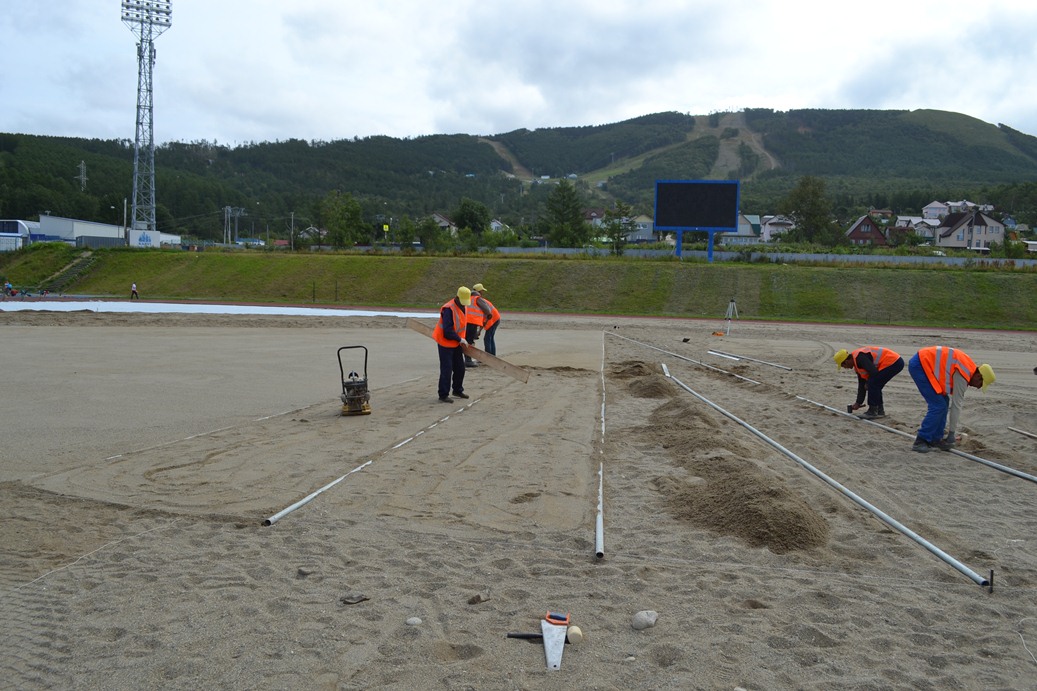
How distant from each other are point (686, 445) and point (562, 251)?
182 ft

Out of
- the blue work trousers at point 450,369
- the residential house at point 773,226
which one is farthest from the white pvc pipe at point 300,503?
the residential house at point 773,226

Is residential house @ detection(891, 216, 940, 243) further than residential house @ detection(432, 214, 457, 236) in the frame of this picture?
Yes

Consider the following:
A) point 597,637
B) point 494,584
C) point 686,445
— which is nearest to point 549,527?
point 494,584

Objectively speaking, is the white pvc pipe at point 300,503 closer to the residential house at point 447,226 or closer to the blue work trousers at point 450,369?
the blue work trousers at point 450,369

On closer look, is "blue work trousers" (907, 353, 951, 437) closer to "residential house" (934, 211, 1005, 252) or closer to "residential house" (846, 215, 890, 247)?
"residential house" (846, 215, 890, 247)

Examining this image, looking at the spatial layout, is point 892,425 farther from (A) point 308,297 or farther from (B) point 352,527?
(A) point 308,297

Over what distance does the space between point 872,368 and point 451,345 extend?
645 centimetres

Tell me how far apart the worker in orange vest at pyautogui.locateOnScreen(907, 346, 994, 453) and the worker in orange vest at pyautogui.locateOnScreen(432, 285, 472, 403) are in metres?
6.64

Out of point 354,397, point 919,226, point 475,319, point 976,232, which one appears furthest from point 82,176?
point 919,226

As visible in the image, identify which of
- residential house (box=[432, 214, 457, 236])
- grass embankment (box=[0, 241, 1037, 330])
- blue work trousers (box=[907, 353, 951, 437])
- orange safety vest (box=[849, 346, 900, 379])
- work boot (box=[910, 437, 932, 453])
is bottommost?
work boot (box=[910, 437, 932, 453])

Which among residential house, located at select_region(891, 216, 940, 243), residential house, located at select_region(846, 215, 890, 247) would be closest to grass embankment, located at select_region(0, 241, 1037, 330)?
residential house, located at select_region(846, 215, 890, 247)

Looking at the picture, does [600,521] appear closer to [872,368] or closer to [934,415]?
[934,415]

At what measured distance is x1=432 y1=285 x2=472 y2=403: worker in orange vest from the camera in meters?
12.6

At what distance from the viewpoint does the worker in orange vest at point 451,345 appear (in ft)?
41.5
